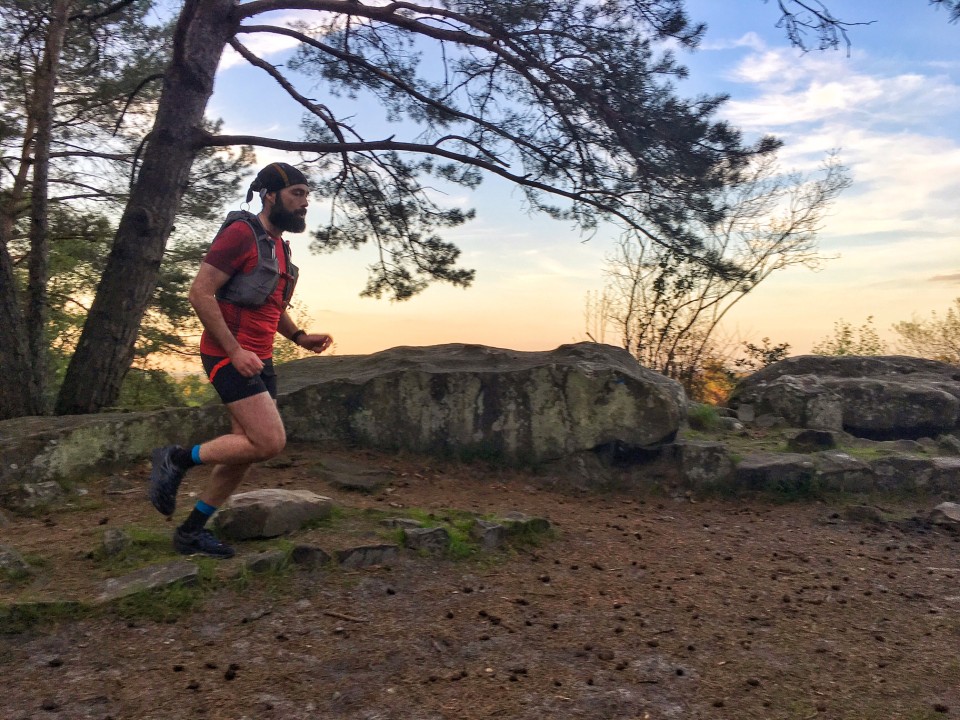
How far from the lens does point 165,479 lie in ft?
14.2

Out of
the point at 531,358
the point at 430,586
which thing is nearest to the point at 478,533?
the point at 430,586

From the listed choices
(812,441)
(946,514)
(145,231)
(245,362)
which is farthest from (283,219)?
(812,441)

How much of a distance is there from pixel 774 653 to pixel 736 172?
517cm

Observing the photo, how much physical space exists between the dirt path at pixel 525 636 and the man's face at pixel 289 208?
1868mm

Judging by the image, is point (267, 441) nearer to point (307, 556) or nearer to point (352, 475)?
point (307, 556)

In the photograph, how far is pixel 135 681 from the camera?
330 centimetres

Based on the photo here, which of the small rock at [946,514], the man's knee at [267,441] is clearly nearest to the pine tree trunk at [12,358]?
the man's knee at [267,441]

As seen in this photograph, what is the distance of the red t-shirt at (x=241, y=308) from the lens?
13.7 feet

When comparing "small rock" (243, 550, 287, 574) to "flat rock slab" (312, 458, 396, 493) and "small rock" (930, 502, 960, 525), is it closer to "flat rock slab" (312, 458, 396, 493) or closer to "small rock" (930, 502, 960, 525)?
"flat rock slab" (312, 458, 396, 493)

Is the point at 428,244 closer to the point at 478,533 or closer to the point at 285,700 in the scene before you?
the point at 478,533

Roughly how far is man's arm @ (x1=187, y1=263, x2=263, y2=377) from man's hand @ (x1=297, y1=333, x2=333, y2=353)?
0.72 meters

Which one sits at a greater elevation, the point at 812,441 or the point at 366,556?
the point at 812,441

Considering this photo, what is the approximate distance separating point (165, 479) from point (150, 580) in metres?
0.56

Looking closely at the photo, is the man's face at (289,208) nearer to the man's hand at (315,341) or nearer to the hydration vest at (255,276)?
the hydration vest at (255,276)
